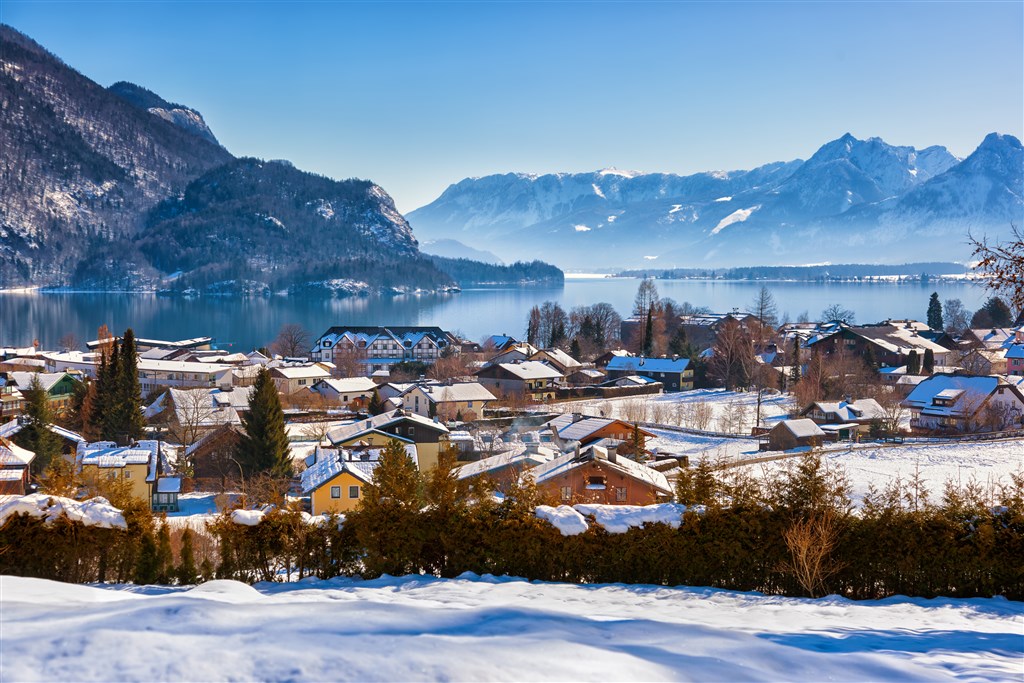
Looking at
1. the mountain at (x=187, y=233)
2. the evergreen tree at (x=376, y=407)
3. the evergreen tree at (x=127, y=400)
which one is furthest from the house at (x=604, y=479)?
the mountain at (x=187, y=233)

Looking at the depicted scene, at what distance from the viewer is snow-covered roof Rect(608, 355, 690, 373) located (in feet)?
139

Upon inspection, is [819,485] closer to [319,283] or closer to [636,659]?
[636,659]

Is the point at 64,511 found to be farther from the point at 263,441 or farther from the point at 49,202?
the point at 49,202

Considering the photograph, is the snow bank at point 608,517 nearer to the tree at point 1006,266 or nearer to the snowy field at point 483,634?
the snowy field at point 483,634

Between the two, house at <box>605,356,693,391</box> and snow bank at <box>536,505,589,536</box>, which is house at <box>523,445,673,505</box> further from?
house at <box>605,356,693,391</box>

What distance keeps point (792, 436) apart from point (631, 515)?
65.2 ft

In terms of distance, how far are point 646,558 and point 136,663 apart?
13.8ft

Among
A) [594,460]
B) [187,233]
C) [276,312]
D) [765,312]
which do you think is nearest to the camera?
[594,460]

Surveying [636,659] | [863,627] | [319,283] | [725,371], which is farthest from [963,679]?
[319,283]

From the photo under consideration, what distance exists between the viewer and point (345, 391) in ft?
120

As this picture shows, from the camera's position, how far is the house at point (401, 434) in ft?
75.3

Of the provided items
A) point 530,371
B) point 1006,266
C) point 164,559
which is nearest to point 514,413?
point 530,371

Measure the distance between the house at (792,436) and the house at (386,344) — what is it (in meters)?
32.3

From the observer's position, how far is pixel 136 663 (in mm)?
4039
